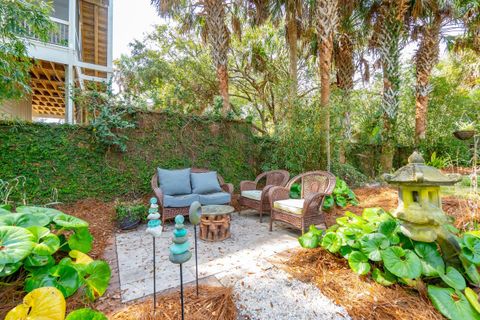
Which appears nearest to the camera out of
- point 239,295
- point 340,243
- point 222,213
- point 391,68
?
point 239,295

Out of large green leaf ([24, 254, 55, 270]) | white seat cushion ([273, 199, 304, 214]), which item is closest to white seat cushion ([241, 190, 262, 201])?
white seat cushion ([273, 199, 304, 214])

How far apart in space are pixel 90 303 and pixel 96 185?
2949 mm

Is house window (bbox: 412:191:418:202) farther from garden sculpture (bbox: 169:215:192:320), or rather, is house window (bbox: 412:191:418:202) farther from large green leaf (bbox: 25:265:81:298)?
large green leaf (bbox: 25:265:81:298)

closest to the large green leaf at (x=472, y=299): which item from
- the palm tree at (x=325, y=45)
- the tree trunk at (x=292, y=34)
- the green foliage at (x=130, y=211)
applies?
the palm tree at (x=325, y=45)

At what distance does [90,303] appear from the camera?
183 cm

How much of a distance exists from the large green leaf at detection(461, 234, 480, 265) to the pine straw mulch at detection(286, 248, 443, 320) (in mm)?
515

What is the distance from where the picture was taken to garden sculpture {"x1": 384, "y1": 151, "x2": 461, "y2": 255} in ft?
5.86

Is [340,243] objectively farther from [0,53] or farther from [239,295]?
[0,53]

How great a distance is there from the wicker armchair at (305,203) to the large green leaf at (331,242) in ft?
2.38

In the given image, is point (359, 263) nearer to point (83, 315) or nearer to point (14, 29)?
point (83, 315)

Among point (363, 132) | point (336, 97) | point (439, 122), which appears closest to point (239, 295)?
point (336, 97)

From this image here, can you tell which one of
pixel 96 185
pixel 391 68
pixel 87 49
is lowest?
pixel 96 185

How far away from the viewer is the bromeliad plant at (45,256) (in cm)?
158

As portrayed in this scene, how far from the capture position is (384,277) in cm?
194
